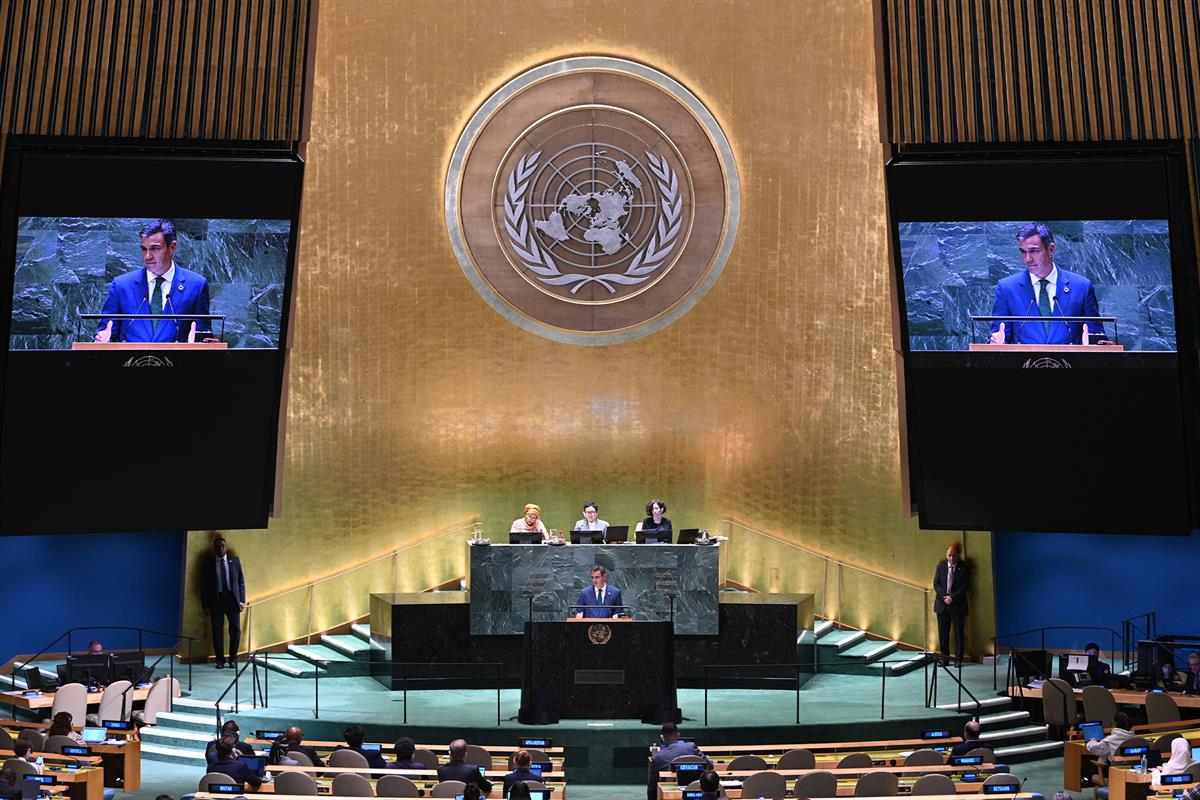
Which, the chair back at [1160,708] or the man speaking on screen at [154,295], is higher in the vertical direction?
the man speaking on screen at [154,295]

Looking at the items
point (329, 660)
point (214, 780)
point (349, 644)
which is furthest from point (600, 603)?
point (214, 780)

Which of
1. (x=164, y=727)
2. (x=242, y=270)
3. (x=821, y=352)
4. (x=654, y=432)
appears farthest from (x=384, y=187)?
(x=164, y=727)

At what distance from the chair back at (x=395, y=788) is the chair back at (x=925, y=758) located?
3.45 m

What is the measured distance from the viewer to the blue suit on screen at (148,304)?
574 inches

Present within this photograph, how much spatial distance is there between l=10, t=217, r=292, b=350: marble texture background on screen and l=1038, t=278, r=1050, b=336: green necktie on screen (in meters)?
6.92

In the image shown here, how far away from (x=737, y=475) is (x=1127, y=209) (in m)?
5.02

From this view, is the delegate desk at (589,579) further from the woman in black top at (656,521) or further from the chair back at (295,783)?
the chair back at (295,783)

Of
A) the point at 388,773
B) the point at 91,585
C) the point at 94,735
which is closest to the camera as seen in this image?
the point at 388,773

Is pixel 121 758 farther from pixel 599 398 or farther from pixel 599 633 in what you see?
pixel 599 398

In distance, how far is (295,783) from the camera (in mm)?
10023

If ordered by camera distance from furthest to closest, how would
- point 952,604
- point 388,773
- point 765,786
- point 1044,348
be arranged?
point 952,604, point 1044,348, point 388,773, point 765,786

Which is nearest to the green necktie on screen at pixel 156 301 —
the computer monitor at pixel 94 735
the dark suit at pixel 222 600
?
the dark suit at pixel 222 600

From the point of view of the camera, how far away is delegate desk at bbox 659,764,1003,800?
10.1 meters

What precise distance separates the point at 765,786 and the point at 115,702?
6.35 meters
